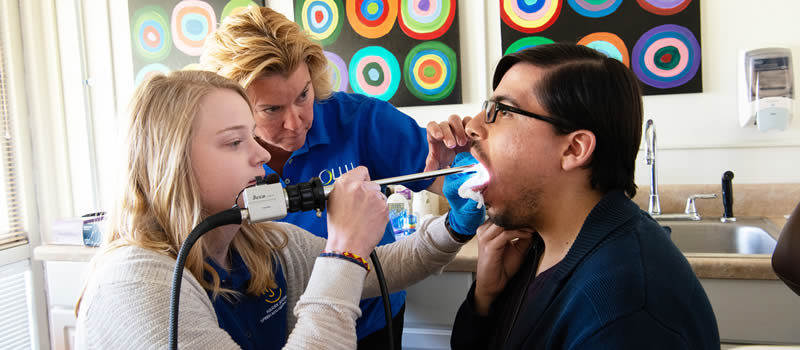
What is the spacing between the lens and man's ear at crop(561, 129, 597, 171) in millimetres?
994

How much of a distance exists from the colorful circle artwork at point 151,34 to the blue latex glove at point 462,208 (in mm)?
2294

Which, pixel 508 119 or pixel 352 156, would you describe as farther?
pixel 352 156

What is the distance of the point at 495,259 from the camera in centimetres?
119

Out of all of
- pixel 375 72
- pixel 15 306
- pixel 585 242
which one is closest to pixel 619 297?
pixel 585 242

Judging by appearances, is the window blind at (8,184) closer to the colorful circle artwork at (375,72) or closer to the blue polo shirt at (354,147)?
the colorful circle artwork at (375,72)

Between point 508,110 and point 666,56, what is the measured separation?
147cm

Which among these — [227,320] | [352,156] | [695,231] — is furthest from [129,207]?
[695,231]

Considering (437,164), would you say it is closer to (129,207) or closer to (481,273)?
(481,273)

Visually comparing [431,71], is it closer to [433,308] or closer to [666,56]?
[666,56]

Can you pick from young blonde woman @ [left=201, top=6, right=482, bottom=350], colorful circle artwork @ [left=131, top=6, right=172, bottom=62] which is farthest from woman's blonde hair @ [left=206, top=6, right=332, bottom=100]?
colorful circle artwork @ [left=131, top=6, right=172, bottom=62]

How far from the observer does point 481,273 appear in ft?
3.94

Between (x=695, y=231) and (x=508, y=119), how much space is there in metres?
1.47

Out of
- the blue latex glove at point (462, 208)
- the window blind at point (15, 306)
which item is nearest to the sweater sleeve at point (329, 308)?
the blue latex glove at point (462, 208)

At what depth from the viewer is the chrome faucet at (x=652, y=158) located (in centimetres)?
208
